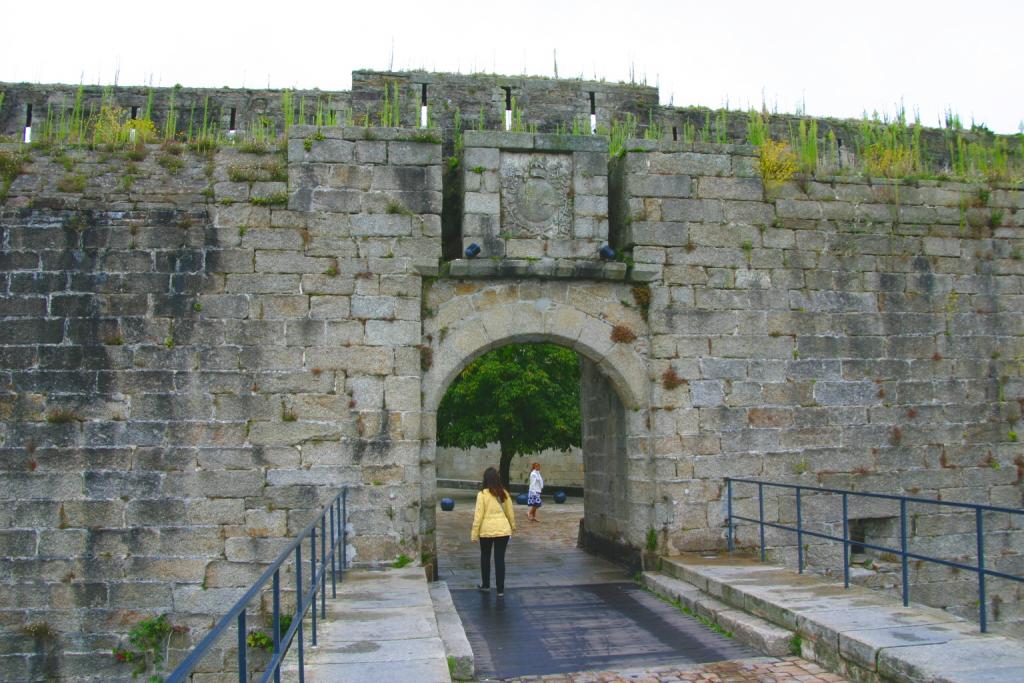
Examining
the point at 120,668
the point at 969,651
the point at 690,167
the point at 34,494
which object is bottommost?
the point at 120,668

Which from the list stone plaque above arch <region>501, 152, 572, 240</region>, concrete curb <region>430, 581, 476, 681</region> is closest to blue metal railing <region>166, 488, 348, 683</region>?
concrete curb <region>430, 581, 476, 681</region>

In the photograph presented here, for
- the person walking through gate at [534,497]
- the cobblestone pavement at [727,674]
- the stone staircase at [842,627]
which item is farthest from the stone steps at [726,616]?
the person walking through gate at [534,497]

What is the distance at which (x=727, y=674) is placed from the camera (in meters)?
5.55

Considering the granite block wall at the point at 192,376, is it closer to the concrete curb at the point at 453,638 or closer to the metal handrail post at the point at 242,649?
the concrete curb at the point at 453,638

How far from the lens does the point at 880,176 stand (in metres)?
9.84

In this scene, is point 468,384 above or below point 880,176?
below

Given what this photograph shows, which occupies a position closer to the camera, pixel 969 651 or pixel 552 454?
pixel 969 651

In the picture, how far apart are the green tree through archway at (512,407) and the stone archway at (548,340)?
12.1m

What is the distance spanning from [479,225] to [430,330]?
117 cm

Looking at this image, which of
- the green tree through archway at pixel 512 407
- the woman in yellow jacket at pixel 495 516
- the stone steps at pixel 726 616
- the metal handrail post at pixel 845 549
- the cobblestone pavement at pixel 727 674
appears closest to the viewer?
the cobblestone pavement at pixel 727 674

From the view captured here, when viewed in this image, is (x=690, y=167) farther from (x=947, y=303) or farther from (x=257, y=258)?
(x=257, y=258)

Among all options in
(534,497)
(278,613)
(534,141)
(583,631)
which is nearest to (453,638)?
(583,631)

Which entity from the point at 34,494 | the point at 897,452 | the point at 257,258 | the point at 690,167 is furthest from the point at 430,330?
the point at 897,452

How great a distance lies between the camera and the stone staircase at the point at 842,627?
4.70 meters
